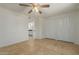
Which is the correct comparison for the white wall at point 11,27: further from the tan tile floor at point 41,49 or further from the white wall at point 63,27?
the white wall at point 63,27

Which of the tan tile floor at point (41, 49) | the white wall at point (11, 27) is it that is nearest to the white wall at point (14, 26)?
the white wall at point (11, 27)

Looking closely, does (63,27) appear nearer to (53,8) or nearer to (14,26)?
(53,8)

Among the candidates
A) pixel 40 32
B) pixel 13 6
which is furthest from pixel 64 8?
pixel 13 6

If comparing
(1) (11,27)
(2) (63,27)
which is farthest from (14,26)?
(2) (63,27)

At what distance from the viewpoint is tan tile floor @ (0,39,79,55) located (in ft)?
5.83

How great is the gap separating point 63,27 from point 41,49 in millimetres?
566

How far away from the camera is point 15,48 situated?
178 cm

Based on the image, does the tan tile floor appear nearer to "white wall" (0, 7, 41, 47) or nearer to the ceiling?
"white wall" (0, 7, 41, 47)

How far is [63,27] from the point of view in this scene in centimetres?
182

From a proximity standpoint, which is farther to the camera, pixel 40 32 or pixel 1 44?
pixel 40 32

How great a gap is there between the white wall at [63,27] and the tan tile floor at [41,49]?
0.11 meters

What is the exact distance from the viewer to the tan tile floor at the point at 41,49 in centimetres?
178
